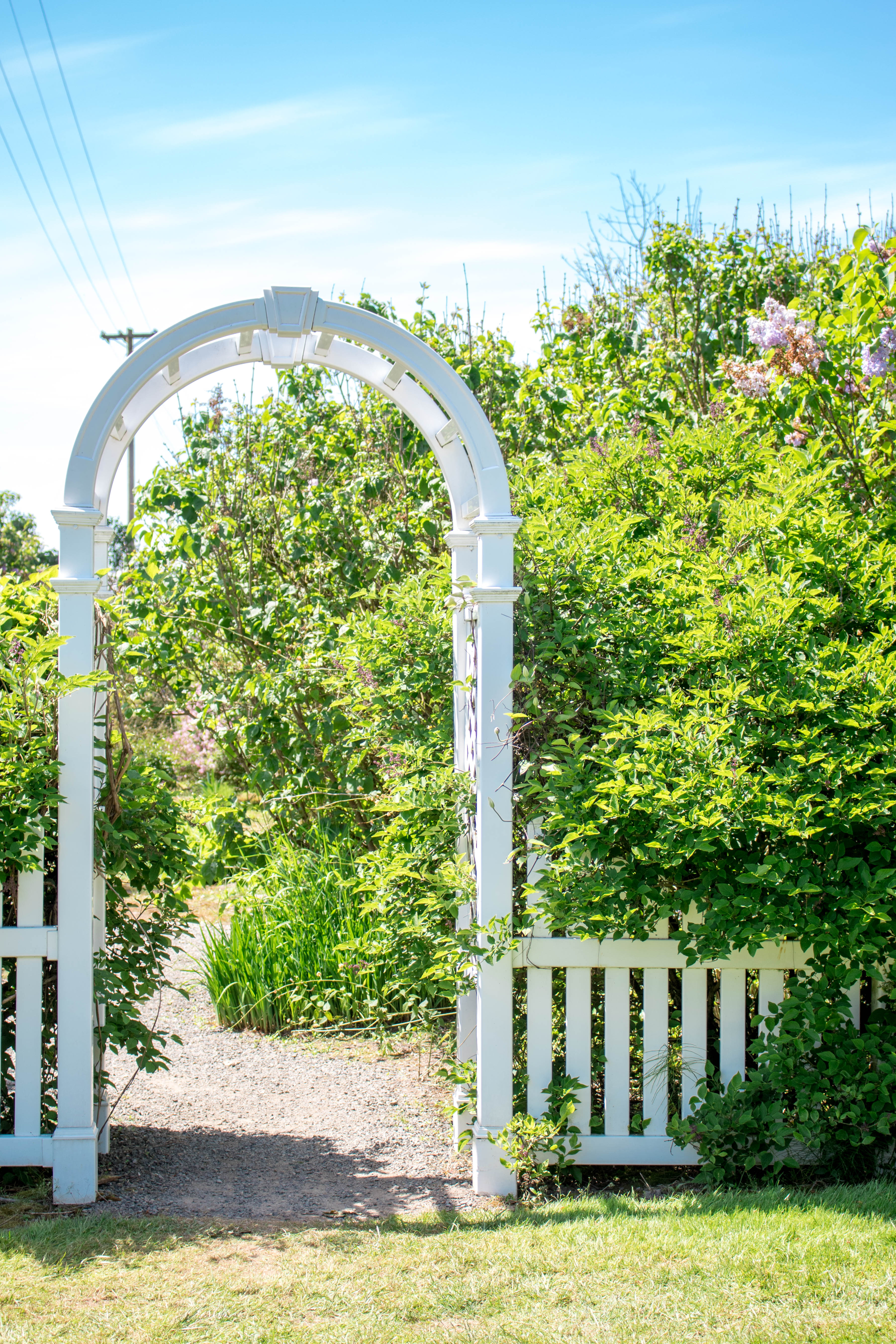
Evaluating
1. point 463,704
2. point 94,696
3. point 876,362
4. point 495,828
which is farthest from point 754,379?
point 94,696

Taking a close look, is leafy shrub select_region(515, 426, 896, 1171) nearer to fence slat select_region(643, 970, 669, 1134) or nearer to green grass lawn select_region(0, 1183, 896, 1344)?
fence slat select_region(643, 970, 669, 1134)

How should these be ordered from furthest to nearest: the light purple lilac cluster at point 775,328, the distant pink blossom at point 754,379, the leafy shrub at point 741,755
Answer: the distant pink blossom at point 754,379 < the light purple lilac cluster at point 775,328 < the leafy shrub at point 741,755

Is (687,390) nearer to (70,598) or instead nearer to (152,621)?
(152,621)

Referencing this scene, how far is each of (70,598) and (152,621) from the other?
322 centimetres

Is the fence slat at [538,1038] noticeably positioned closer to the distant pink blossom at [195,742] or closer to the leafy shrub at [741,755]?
the leafy shrub at [741,755]

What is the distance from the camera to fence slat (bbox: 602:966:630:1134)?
10.4ft

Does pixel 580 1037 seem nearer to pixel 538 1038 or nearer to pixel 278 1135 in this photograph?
pixel 538 1038

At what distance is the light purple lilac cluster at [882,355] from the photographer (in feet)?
12.6

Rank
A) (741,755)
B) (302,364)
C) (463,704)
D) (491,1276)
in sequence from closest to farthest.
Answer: (491,1276), (741,755), (302,364), (463,704)

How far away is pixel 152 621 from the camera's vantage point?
630 centimetres

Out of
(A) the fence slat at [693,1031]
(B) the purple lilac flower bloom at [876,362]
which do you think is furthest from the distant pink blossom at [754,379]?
(A) the fence slat at [693,1031]

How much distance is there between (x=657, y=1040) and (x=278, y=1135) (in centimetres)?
161

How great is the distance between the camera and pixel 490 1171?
3164 millimetres

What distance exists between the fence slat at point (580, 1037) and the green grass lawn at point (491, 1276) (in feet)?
0.93
